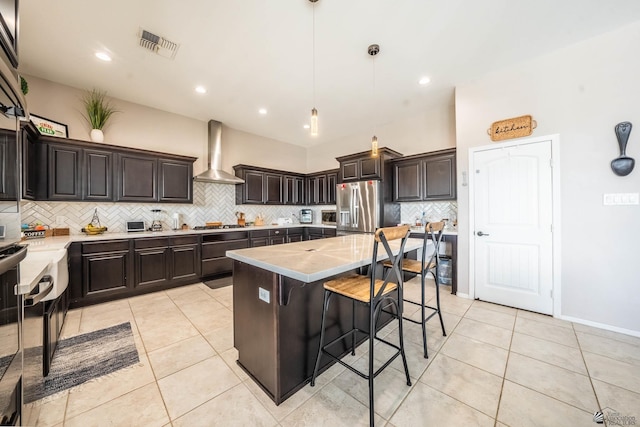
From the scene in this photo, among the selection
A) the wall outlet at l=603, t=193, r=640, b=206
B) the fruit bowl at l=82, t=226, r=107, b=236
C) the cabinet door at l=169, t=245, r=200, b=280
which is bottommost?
the cabinet door at l=169, t=245, r=200, b=280

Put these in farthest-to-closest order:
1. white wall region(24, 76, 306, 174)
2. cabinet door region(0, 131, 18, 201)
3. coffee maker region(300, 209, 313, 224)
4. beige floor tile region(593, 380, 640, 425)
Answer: coffee maker region(300, 209, 313, 224)
white wall region(24, 76, 306, 174)
beige floor tile region(593, 380, 640, 425)
cabinet door region(0, 131, 18, 201)

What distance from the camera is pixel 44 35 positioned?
2.44 metres

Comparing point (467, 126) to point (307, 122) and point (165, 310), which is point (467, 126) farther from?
point (165, 310)

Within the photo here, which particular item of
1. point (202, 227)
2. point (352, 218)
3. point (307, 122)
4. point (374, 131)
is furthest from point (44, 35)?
point (374, 131)

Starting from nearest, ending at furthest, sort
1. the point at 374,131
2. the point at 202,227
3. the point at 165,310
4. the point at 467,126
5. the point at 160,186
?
the point at 165,310
the point at 467,126
the point at 160,186
the point at 202,227
the point at 374,131

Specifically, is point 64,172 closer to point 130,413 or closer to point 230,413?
point 130,413

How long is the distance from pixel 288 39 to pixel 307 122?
A: 7.63 ft

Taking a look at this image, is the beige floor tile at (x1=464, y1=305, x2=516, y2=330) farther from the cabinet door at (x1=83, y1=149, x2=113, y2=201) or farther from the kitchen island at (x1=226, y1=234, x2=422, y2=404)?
the cabinet door at (x1=83, y1=149, x2=113, y2=201)

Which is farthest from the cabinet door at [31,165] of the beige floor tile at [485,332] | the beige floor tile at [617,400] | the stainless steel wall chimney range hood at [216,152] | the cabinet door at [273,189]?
the beige floor tile at [617,400]

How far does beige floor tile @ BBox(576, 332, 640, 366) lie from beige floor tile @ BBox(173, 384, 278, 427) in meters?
2.77

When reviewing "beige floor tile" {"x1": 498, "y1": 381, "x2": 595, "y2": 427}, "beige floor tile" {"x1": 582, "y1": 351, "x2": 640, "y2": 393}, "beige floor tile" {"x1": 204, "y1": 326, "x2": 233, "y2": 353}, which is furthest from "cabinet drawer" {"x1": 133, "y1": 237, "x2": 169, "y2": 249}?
"beige floor tile" {"x1": 582, "y1": 351, "x2": 640, "y2": 393}

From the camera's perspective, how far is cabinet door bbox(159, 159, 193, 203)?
393 centimetres

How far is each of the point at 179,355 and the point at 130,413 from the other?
585 millimetres

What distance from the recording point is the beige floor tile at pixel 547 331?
226 centimetres
